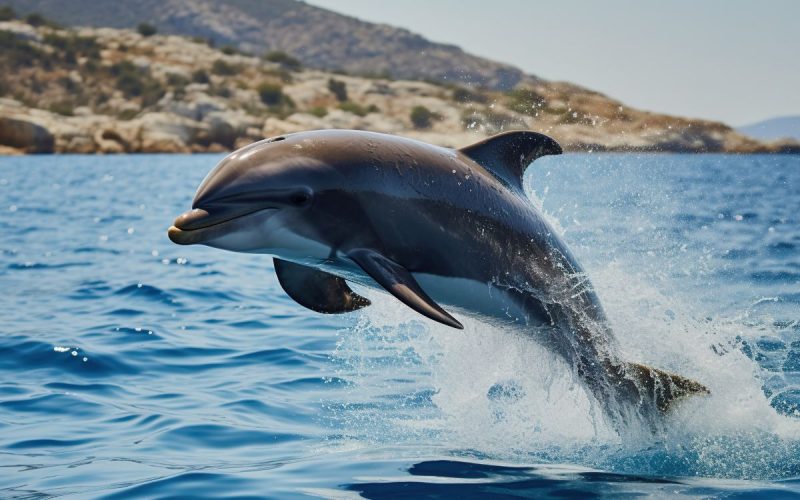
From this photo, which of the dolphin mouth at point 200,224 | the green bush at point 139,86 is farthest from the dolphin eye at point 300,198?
the green bush at point 139,86

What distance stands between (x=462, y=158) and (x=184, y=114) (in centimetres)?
5933

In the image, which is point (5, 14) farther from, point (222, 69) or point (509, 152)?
point (509, 152)

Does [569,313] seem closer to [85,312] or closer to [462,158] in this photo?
[462,158]

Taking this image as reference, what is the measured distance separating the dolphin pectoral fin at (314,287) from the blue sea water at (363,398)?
0.89 metres

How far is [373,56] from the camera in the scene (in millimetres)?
163875

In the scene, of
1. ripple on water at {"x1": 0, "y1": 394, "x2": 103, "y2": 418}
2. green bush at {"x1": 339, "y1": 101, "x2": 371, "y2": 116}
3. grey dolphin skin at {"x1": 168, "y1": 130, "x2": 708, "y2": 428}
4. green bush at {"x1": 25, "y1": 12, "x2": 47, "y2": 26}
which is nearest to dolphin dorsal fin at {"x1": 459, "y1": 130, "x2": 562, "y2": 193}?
grey dolphin skin at {"x1": 168, "y1": 130, "x2": 708, "y2": 428}

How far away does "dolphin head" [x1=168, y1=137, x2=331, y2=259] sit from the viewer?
4.61 m

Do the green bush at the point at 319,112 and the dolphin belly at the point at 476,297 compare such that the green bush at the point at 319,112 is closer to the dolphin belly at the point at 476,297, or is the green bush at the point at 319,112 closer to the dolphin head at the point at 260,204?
the dolphin belly at the point at 476,297

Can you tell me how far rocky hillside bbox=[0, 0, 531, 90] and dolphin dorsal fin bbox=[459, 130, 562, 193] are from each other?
149 m

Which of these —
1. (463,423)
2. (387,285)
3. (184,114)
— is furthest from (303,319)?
(184,114)

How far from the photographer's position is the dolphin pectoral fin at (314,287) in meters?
5.50

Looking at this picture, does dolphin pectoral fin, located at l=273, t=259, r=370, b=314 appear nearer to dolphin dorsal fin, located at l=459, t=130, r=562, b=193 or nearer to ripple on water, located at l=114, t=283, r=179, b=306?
dolphin dorsal fin, located at l=459, t=130, r=562, b=193

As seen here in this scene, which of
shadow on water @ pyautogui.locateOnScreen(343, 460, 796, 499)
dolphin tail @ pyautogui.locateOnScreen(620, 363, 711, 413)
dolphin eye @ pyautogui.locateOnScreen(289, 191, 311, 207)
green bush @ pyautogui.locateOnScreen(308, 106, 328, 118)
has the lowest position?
shadow on water @ pyautogui.locateOnScreen(343, 460, 796, 499)

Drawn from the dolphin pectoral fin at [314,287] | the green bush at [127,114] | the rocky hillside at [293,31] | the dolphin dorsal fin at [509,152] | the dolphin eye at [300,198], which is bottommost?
the dolphin pectoral fin at [314,287]
